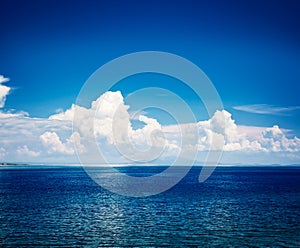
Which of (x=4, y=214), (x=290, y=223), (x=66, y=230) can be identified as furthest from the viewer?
(x=4, y=214)

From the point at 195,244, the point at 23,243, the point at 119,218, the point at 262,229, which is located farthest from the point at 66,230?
the point at 262,229

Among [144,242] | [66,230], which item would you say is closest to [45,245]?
[66,230]

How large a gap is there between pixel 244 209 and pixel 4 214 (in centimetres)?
4957

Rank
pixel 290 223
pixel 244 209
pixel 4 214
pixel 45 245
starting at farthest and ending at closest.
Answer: pixel 244 209
pixel 4 214
pixel 290 223
pixel 45 245

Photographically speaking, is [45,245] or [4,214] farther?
[4,214]

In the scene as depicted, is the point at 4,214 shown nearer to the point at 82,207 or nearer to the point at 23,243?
the point at 82,207

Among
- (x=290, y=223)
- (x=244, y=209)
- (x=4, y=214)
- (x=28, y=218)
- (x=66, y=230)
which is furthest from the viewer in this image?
(x=244, y=209)

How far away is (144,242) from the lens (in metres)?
46.7

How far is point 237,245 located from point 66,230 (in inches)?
1000

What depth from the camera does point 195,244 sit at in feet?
150

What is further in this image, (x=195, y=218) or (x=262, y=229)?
(x=195, y=218)

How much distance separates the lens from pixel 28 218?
206 feet

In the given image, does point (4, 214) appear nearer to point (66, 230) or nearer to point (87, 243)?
point (66, 230)

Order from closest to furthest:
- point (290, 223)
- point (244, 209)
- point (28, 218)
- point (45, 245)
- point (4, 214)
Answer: point (45, 245) → point (290, 223) → point (28, 218) → point (4, 214) → point (244, 209)
